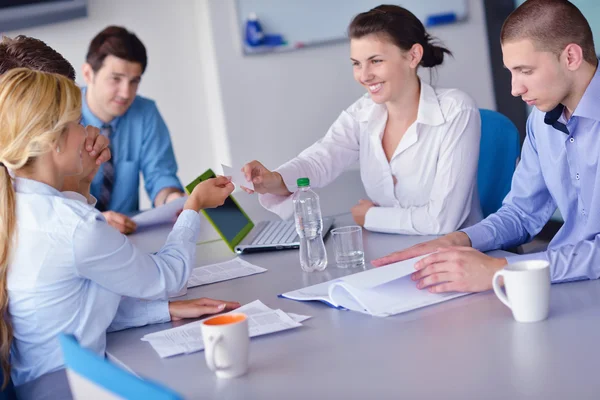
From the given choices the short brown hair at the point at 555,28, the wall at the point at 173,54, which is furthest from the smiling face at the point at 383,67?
the wall at the point at 173,54

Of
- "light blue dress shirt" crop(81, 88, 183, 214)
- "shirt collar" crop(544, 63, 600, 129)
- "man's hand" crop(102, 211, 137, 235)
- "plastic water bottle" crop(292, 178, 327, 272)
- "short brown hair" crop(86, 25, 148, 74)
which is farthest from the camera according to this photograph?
"light blue dress shirt" crop(81, 88, 183, 214)

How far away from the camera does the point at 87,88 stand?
327 cm

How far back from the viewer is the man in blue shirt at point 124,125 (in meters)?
3.14

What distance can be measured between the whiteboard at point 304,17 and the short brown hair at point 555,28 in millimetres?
2825

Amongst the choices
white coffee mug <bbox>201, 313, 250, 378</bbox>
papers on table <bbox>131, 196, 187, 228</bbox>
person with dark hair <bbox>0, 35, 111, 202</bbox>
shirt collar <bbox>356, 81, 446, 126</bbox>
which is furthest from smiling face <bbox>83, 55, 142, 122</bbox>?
white coffee mug <bbox>201, 313, 250, 378</bbox>

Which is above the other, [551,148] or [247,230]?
[551,148]

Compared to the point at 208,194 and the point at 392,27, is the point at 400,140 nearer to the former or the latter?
the point at 392,27

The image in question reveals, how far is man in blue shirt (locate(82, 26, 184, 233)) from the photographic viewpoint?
314 centimetres

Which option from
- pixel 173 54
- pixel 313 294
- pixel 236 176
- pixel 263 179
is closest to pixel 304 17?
pixel 173 54

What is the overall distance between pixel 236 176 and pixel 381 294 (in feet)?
2.31

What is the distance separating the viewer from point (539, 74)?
170cm

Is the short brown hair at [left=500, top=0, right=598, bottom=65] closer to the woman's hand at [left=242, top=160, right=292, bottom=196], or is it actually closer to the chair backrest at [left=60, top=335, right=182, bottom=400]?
the woman's hand at [left=242, top=160, right=292, bottom=196]

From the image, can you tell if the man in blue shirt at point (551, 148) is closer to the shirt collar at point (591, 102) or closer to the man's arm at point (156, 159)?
the shirt collar at point (591, 102)

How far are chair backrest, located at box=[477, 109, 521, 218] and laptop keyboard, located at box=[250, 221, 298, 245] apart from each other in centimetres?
64
